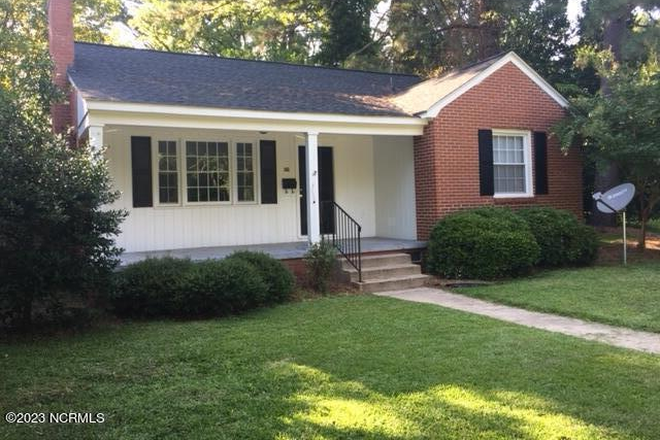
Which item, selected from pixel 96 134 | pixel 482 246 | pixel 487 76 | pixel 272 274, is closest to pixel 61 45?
pixel 96 134

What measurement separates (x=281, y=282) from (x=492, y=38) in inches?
563

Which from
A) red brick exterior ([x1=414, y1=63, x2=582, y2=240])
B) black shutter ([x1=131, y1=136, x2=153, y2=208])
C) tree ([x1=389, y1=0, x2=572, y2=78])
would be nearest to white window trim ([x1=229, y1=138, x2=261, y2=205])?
black shutter ([x1=131, y1=136, x2=153, y2=208])

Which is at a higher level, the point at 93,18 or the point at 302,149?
the point at 93,18

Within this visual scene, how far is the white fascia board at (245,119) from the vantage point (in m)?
8.71

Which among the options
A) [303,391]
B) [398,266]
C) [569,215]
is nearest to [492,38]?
[569,215]

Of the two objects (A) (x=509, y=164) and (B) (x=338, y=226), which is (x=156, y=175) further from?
(A) (x=509, y=164)

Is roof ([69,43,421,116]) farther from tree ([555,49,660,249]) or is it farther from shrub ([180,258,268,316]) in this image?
tree ([555,49,660,249])

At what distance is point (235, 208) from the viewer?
11.5 metres

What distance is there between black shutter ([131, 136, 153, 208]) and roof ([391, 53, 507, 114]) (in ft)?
16.6

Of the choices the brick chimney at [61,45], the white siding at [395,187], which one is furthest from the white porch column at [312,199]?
the brick chimney at [61,45]

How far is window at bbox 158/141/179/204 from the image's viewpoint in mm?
10914

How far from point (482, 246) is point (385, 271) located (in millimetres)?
1723

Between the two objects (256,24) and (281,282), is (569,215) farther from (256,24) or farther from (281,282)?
(256,24)

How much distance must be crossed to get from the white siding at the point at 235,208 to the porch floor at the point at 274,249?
28cm
